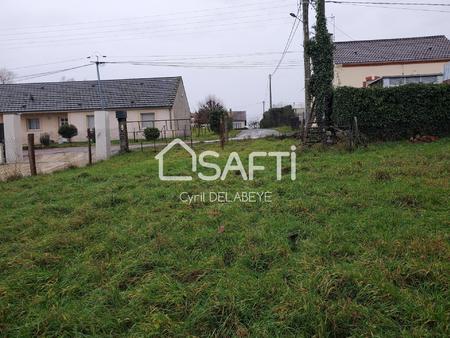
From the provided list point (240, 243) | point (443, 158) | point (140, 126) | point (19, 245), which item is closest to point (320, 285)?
point (240, 243)

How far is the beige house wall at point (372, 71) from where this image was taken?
25.8 meters

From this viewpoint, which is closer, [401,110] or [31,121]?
[401,110]

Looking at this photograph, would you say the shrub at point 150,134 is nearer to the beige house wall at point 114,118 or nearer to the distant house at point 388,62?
the beige house wall at point 114,118

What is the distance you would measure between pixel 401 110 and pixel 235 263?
428 inches

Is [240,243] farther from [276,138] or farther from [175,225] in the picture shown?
[276,138]

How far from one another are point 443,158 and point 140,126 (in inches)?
844

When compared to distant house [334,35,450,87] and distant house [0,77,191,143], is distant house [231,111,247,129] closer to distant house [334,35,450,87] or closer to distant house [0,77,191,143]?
distant house [0,77,191,143]

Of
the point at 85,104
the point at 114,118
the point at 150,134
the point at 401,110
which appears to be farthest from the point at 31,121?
the point at 401,110

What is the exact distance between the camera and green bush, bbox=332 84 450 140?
12.2m

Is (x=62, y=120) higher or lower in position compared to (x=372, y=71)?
lower

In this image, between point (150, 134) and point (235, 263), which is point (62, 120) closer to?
point (150, 134)

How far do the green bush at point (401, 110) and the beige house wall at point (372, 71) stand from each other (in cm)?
1409

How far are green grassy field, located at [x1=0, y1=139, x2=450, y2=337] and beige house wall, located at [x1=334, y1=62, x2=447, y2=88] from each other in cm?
2129

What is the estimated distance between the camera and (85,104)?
28031 mm
